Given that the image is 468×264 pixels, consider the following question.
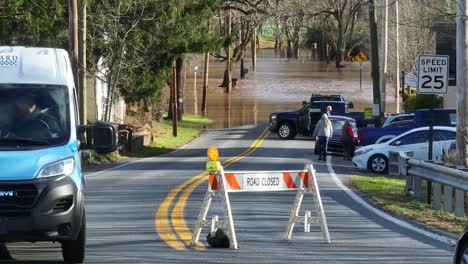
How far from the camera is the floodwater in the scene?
65750 millimetres

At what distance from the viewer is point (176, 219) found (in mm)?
15688

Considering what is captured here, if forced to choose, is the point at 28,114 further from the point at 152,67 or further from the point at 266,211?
the point at 152,67

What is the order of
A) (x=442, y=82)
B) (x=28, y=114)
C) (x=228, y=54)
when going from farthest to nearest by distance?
1. (x=228, y=54)
2. (x=442, y=82)
3. (x=28, y=114)

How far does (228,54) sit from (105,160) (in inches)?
1472

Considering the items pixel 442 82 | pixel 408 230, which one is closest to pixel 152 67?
pixel 442 82

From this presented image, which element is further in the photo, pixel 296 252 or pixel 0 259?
pixel 296 252

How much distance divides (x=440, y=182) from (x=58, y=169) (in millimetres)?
10148

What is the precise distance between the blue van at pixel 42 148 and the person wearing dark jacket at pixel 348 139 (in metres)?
23.3

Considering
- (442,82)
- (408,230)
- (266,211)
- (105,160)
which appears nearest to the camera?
(408,230)

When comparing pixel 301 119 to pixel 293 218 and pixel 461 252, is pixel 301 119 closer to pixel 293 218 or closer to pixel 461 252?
pixel 293 218

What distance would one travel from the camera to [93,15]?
34.4 m

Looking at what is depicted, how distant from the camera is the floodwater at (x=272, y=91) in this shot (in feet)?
216

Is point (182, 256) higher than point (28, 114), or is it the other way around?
point (28, 114)

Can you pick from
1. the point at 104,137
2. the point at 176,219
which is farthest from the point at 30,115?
the point at 176,219
